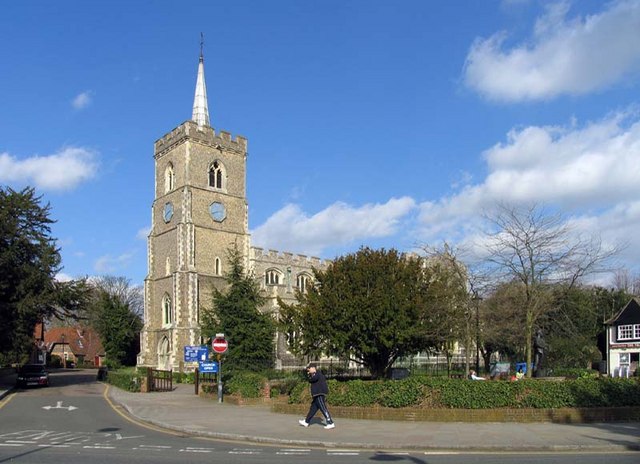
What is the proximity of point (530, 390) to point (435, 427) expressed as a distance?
2899mm

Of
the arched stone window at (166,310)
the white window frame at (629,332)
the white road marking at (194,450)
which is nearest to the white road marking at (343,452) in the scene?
the white road marking at (194,450)

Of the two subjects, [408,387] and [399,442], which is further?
[408,387]

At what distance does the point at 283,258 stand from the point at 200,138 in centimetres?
1381

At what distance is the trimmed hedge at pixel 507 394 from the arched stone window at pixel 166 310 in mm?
38056

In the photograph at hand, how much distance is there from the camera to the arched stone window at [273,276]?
189 ft

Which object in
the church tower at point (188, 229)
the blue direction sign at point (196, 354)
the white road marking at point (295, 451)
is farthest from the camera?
the church tower at point (188, 229)

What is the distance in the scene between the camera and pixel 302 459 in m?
11.0

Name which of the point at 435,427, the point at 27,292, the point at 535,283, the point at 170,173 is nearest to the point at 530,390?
the point at 435,427

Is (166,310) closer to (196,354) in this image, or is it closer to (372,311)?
(196,354)

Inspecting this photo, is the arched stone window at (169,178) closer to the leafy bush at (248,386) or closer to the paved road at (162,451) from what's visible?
the leafy bush at (248,386)

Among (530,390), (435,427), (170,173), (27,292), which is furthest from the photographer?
(170,173)

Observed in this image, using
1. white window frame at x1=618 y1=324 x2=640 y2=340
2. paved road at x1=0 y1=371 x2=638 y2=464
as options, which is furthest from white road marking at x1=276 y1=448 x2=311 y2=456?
white window frame at x1=618 y1=324 x2=640 y2=340

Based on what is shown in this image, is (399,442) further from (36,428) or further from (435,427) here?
(36,428)

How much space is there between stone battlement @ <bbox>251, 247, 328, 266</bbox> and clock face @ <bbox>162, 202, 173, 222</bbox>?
8046 mm
